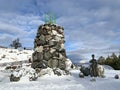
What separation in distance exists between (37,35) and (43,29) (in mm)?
1042

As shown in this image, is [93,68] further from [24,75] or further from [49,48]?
[24,75]

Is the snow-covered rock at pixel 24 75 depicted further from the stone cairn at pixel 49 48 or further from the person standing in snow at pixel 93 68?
the person standing in snow at pixel 93 68

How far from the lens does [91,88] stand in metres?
14.3

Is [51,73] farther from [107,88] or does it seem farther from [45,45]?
[107,88]

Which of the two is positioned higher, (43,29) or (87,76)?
(43,29)

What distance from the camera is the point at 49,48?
80.6 ft

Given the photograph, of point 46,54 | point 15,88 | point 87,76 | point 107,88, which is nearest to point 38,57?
point 46,54

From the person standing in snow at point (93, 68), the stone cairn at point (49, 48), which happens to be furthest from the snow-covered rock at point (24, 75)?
the person standing in snow at point (93, 68)

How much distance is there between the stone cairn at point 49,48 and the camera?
952 inches

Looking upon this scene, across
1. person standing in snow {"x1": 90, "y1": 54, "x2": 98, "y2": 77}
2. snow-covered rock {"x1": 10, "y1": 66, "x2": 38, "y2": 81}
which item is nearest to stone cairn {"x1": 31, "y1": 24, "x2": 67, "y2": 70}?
person standing in snow {"x1": 90, "y1": 54, "x2": 98, "y2": 77}

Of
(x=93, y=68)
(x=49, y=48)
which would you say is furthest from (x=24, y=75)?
(x=93, y=68)

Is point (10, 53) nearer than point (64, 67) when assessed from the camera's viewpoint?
No

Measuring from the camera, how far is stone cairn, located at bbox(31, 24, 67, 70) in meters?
24.2

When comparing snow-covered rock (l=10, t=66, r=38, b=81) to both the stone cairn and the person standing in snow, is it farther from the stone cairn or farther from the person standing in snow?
the person standing in snow
